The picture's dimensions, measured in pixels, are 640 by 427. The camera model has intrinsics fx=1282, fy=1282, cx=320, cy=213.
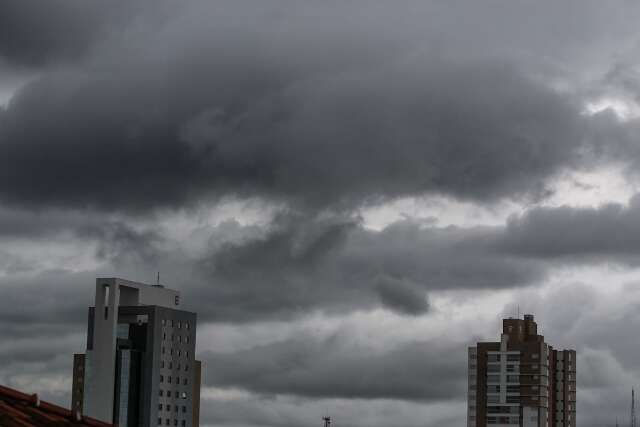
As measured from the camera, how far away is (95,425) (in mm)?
36625

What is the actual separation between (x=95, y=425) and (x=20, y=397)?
2.73 meters

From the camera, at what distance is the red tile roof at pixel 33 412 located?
32844 mm

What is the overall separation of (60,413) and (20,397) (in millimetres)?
1289

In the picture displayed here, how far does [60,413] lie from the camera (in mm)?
35469

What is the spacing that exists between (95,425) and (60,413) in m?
1.48

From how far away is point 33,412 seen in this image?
1347 inches

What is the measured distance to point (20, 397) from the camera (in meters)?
34.8

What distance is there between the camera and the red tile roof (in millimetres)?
32844
